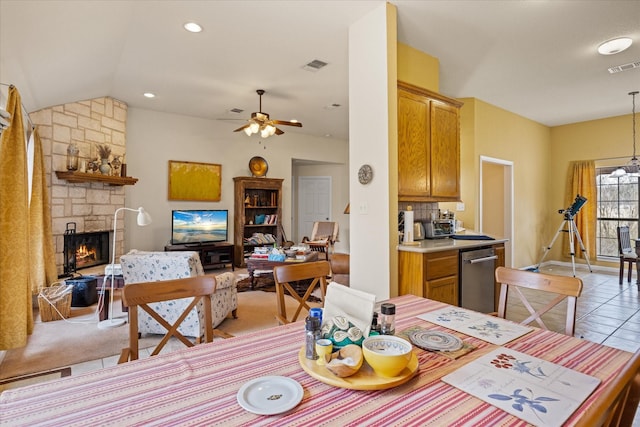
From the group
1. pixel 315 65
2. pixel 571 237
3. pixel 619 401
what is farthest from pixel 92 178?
pixel 571 237

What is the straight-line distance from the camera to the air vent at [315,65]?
13.0ft

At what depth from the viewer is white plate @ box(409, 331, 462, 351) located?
114 cm

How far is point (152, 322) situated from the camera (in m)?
3.11

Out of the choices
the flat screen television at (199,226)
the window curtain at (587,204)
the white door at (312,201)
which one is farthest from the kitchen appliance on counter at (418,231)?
the white door at (312,201)

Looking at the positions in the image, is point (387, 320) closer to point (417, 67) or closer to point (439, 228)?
point (439, 228)

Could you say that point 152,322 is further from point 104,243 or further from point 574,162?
point 574,162

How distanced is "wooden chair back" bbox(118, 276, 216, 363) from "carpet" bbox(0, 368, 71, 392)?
1573mm

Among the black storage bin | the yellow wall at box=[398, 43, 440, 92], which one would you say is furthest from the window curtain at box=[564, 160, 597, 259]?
the black storage bin

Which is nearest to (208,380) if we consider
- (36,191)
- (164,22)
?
(164,22)

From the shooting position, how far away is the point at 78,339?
3.12 metres

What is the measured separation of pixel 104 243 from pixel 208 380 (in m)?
5.37

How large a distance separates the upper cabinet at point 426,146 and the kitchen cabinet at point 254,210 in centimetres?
412

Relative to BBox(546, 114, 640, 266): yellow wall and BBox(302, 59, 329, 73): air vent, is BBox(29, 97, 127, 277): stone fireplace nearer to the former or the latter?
BBox(302, 59, 329, 73): air vent

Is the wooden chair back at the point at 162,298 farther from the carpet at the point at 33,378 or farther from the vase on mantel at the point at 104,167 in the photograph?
the vase on mantel at the point at 104,167
